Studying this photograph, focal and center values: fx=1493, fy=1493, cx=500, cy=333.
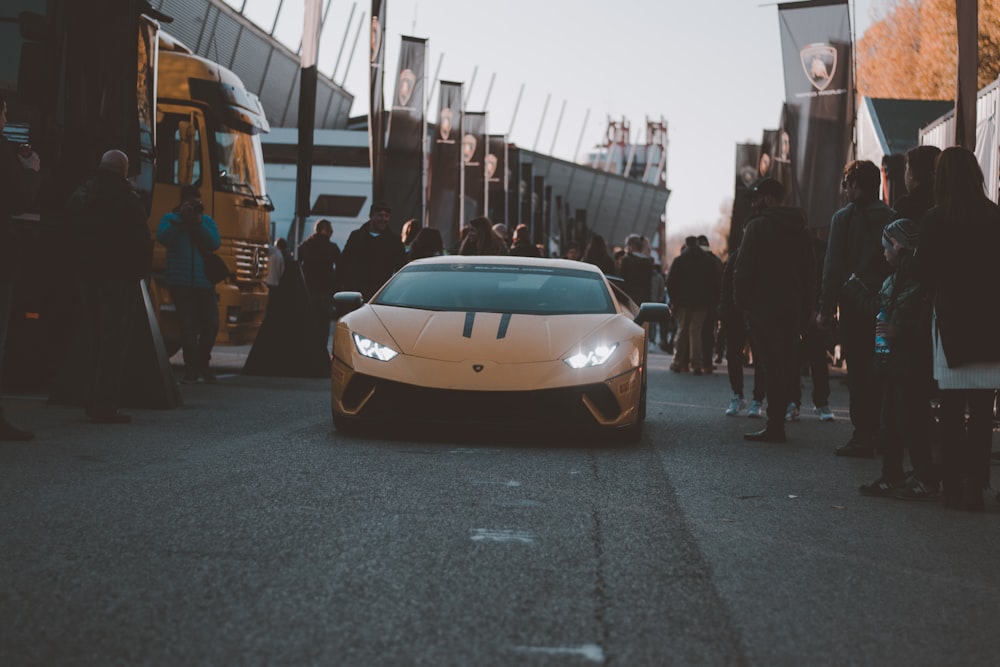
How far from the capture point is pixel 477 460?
823 cm

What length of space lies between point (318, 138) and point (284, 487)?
59.9m

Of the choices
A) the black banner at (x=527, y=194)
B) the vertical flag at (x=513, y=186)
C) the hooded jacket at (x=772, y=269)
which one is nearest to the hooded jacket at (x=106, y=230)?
the hooded jacket at (x=772, y=269)

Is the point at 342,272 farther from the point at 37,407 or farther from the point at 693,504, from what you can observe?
the point at 693,504

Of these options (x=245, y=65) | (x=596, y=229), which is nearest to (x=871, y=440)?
(x=245, y=65)

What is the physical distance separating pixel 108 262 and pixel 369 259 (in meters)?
5.02

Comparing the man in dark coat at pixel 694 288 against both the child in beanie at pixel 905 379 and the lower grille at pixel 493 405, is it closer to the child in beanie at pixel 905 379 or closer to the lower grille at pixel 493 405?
the lower grille at pixel 493 405

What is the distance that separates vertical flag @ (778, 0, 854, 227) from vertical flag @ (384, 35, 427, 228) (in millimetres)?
9465

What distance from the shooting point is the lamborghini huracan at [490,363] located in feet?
29.7

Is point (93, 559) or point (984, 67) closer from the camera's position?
point (93, 559)

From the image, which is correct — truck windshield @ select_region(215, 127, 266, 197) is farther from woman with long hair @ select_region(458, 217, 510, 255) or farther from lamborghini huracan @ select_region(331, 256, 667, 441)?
lamborghini huracan @ select_region(331, 256, 667, 441)

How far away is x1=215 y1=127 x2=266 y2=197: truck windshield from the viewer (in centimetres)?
1595

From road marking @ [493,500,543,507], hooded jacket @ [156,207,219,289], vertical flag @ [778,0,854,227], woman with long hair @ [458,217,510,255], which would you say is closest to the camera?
road marking @ [493,500,543,507]

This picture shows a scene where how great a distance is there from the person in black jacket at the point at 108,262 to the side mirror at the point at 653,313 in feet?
11.0

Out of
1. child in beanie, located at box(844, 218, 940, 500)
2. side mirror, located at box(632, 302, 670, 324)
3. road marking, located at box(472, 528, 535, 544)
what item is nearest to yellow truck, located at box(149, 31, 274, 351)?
side mirror, located at box(632, 302, 670, 324)
